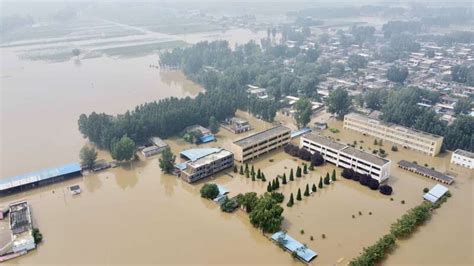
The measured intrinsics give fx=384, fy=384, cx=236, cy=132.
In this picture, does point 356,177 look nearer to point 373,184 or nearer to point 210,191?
point 373,184

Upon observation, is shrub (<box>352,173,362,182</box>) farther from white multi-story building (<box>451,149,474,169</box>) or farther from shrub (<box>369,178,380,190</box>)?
white multi-story building (<box>451,149,474,169</box>)

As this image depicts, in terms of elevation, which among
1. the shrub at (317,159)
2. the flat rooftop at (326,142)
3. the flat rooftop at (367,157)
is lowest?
the shrub at (317,159)

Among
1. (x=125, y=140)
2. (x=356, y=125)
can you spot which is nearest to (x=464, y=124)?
(x=356, y=125)

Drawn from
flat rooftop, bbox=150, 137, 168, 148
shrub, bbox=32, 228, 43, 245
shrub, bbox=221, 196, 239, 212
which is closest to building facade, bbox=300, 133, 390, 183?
shrub, bbox=221, 196, 239, 212

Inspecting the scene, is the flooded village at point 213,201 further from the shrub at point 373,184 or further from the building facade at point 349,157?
the shrub at point 373,184

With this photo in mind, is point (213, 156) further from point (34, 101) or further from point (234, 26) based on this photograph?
point (234, 26)

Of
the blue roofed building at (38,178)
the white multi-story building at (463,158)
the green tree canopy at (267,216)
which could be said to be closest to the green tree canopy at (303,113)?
the white multi-story building at (463,158)

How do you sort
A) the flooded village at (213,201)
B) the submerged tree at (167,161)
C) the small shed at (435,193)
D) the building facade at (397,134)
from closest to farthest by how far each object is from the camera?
the flooded village at (213,201)
the small shed at (435,193)
the submerged tree at (167,161)
the building facade at (397,134)
